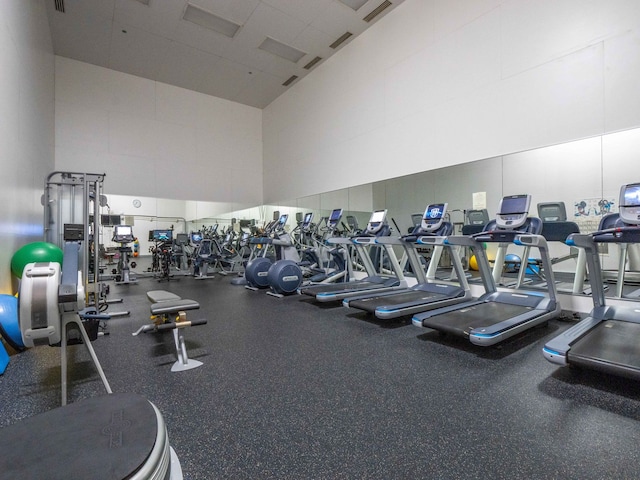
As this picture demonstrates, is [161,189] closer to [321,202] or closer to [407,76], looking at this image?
[321,202]

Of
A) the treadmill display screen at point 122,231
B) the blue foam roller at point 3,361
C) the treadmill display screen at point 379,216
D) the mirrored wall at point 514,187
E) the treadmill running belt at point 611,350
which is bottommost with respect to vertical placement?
the blue foam roller at point 3,361

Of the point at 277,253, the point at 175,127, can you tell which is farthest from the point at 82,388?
the point at 175,127

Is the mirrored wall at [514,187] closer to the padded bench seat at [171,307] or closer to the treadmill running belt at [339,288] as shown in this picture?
the treadmill running belt at [339,288]

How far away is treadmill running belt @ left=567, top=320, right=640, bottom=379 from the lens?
6.02ft

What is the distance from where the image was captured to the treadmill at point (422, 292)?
11.5ft

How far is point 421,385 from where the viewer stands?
204 cm

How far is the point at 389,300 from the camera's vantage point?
377cm

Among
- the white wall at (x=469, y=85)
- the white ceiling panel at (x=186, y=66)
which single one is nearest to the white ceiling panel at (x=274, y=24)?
the white wall at (x=469, y=85)

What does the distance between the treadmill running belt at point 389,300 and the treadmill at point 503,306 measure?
472 millimetres

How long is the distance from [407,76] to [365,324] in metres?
4.74

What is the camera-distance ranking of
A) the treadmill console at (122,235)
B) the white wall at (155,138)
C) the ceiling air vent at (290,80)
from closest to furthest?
the treadmill console at (122,235) → the white wall at (155,138) → the ceiling air vent at (290,80)

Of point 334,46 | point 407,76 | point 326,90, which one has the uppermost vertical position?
point 334,46

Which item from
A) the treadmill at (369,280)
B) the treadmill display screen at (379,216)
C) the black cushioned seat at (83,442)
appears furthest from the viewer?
the treadmill display screen at (379,216)

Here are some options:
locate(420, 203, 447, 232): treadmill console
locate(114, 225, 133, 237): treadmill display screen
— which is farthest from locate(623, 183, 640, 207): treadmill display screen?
locate(114, 225, 133, 237): treadmill display screen
